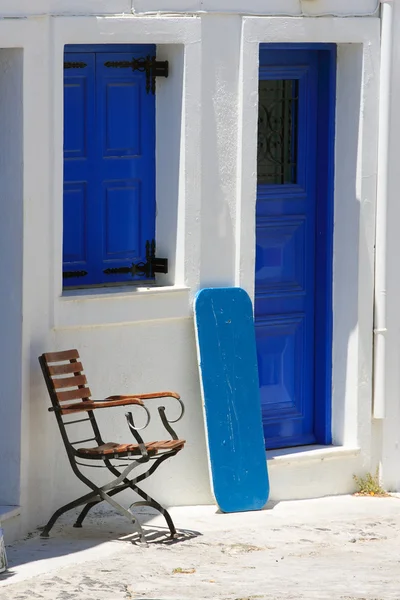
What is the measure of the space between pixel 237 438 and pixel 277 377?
2.68 ft

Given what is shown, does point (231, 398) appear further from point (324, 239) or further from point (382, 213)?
point (382, 213)

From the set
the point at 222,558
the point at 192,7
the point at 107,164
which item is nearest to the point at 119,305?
the point at 107,164

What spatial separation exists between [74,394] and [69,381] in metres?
0.08

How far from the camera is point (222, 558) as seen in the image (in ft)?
30.0

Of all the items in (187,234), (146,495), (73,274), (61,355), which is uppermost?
Result: (187,234)

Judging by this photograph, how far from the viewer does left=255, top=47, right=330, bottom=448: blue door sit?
1062 centimetres

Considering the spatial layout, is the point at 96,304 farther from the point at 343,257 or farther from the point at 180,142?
the point at 343,257

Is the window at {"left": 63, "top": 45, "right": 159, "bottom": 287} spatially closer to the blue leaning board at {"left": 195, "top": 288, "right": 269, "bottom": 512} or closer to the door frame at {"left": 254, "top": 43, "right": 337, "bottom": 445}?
the blue leaning board at {"left": 195, "top": 288, "right": 269, "bottom": 512}

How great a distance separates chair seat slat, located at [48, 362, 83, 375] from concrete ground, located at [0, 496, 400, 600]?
0.94 metres

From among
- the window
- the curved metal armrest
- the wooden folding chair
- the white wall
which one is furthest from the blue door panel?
the white wall

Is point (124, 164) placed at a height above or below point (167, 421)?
above

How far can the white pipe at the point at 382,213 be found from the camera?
10.5m

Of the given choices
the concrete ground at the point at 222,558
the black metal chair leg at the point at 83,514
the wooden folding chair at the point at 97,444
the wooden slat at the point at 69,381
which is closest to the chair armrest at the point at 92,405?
the wooden folding chair at the point at 97,444

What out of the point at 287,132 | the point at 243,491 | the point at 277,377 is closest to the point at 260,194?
the point at 287,132
